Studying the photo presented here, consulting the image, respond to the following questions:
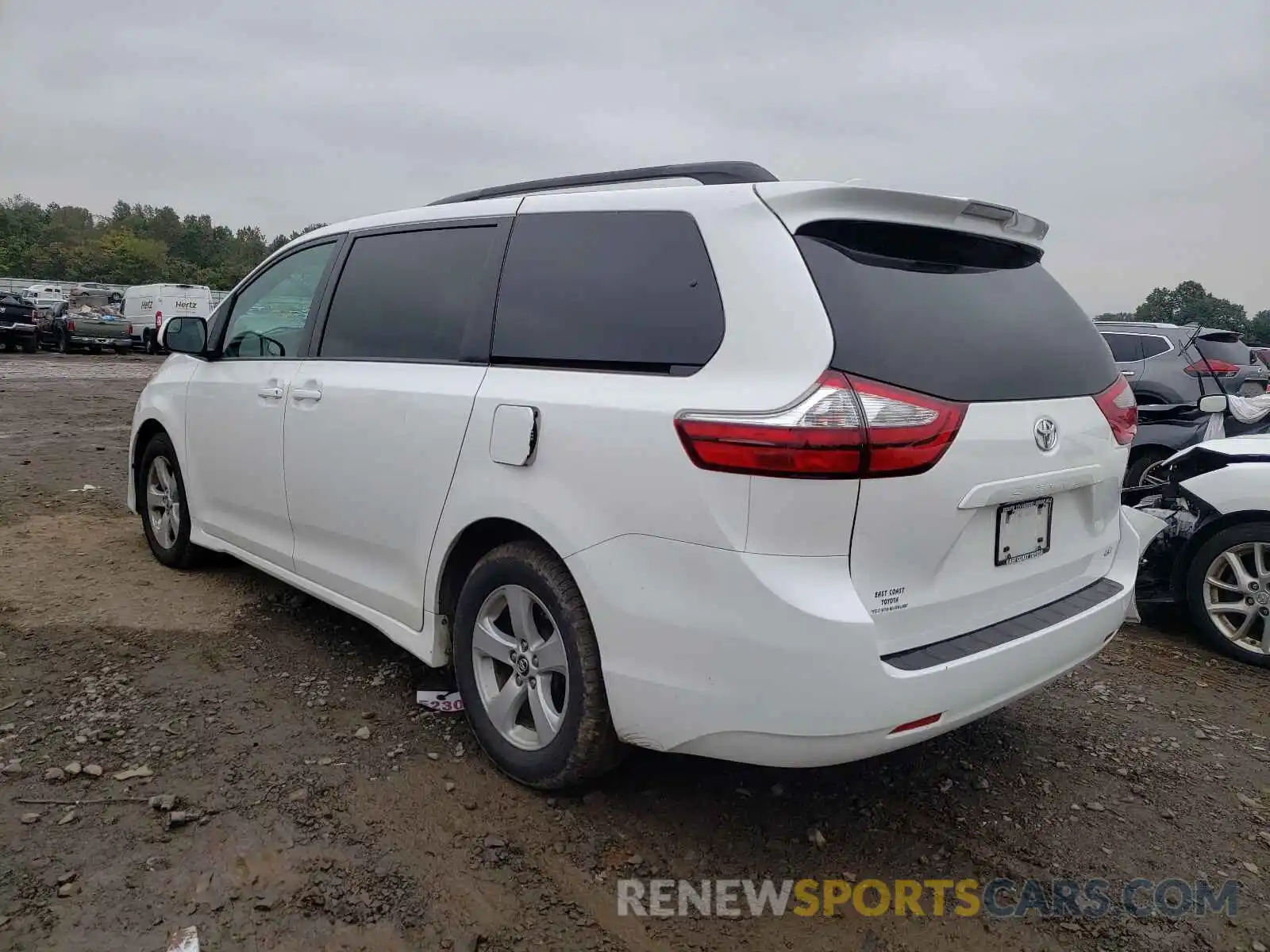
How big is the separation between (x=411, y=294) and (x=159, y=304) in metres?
29.3

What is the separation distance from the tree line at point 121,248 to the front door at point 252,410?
211ft

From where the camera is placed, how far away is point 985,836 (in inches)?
108

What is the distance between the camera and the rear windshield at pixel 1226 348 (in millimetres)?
10086

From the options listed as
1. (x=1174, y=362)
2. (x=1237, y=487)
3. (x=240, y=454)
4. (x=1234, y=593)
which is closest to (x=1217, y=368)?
(x=1174, y=362)

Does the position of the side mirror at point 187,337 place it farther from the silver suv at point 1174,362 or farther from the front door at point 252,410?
the silver suv at point 1174,362

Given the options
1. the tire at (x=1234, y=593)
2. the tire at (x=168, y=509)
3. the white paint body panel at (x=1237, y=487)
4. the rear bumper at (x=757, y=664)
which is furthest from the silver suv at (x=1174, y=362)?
the tire at (x=168, y=509)

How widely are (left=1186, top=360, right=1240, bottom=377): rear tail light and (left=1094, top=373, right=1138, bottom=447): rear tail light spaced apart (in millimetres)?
7515

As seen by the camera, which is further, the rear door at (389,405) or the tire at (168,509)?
the tire at (168,509)

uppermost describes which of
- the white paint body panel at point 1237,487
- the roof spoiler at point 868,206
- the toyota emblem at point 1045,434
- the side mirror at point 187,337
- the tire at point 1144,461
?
the roof spoiler at point 868,206

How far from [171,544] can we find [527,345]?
3.21m

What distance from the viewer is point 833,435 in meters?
2.12

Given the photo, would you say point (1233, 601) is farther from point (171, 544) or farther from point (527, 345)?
point (171, 544)

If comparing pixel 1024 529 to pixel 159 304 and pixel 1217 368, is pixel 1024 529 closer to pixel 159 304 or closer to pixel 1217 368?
pixel 1217 368

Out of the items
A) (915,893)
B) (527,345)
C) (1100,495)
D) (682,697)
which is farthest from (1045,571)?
(527,345)
